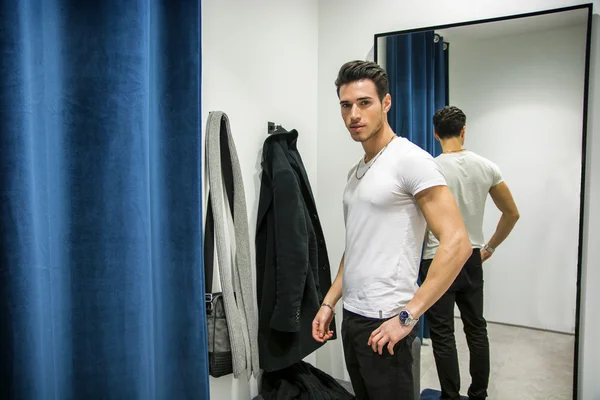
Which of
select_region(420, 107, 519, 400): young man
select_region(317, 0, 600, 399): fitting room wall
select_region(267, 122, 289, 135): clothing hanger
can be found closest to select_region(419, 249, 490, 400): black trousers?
select_region(420, 107, 519, 400): young man

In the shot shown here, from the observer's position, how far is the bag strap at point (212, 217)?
1.53m

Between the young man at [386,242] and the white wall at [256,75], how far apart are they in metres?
0.56

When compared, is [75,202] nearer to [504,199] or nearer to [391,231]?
[391,231]

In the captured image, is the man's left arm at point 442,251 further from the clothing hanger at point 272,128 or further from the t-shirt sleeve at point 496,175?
the clothing hanger at point 272,128

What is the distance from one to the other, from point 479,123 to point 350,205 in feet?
2.92

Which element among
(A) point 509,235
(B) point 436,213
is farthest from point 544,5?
(B) point 436,213

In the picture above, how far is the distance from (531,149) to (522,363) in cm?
93

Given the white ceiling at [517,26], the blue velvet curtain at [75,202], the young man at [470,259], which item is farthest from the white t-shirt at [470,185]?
the blue velvet curtain at [75,202]

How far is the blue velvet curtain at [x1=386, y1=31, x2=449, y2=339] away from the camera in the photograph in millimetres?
1949

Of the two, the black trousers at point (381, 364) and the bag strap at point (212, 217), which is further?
the bag strap at point (212, 217)

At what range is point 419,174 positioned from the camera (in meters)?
1.13

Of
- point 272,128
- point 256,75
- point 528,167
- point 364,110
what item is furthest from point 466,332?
point 256,75

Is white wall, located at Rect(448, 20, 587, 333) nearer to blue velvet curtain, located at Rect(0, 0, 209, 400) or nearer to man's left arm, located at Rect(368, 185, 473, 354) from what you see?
man's left arm, located at Rect(368, 185, 473, 354)

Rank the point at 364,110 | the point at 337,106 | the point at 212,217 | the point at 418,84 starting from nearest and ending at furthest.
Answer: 1. the point at 364,110
2. the point at 212,217
3. the point at 418,84
4. the point at 337,106
